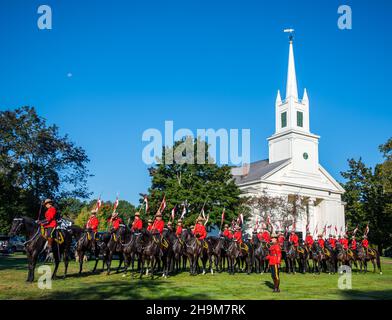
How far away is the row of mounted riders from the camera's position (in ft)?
52.7

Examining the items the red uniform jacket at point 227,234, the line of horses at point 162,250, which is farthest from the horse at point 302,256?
the red uniform jacket at point 227,234

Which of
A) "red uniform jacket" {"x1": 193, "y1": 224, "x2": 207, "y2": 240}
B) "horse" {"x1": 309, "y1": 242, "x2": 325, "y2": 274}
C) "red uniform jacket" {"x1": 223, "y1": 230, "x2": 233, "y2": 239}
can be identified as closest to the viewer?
"red uniform jacket" {"x1": 193, "y1": 224, "x2": 207, "y2": 240}

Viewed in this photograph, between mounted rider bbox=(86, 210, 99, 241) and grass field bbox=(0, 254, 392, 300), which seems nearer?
grass field bbox=(0, 254, 392, 300)

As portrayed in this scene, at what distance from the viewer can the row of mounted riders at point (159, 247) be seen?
16078 mm

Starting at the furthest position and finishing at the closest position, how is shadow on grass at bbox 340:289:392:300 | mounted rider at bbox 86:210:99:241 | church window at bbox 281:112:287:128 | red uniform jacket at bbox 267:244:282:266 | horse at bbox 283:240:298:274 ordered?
church window at bbox 281:112:287:128
horse at bbox 283:240:298:274
mounted rider at bbox 86:210:99:241
red uniform jacket at bbox 267:244:282:266
shadow on grass at bbox 340:289:392:300

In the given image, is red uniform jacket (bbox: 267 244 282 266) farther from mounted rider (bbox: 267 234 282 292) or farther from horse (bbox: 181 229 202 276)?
horse (bbox: 181 229 202 276)

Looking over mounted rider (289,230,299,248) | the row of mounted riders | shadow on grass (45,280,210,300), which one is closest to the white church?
the row of mounted riders

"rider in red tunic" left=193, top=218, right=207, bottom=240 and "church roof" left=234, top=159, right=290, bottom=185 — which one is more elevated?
"church roof" left=234, top=159, right=290, bottom=185

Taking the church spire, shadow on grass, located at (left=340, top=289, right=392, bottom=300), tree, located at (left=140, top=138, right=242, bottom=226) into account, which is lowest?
shadow on grass, located at (left=340, top=289, right=392, bottom=300)

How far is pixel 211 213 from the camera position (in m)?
44.6

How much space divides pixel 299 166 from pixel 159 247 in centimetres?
5794

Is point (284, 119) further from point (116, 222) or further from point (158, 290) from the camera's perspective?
point (158, 290)
